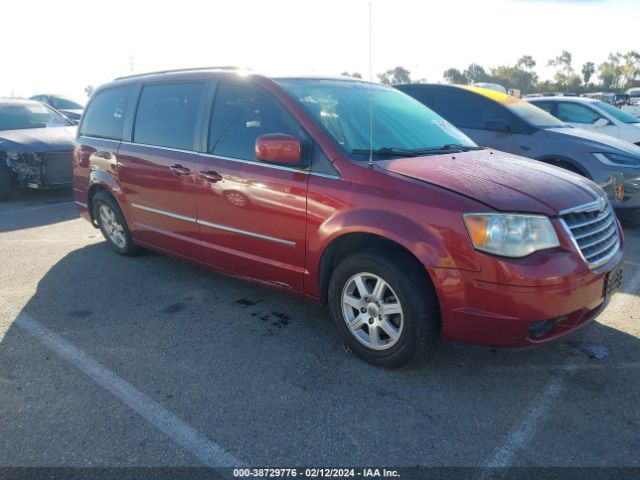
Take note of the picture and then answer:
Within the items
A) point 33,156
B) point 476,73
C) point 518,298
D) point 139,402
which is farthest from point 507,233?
point 476,73

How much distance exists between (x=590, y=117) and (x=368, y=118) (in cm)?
648

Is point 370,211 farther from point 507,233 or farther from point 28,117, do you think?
point 28,117

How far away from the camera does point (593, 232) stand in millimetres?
2814

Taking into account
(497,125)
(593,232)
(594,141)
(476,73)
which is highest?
(476,73)

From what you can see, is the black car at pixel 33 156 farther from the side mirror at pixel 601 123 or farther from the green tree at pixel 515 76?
the green tree at pixel 515 76

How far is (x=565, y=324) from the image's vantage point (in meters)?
2.68

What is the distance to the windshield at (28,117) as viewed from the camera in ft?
28.7

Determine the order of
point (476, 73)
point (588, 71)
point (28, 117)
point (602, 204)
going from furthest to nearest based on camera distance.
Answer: point (588, 71) → point (476, 73) → point (28, 117) → point (602, 204)

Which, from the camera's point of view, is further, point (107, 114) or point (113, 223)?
point (113, 223)

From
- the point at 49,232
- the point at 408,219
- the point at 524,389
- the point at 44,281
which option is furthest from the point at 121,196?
the point at 524,389

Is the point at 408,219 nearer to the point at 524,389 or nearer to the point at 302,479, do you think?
the point at 524,389

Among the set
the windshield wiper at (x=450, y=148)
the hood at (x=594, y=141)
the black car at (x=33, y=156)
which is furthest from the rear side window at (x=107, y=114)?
the hood at (x=594, y=141)

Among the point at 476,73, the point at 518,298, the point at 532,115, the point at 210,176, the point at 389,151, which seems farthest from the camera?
the point at 476,73

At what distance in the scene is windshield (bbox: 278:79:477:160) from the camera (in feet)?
10.8
